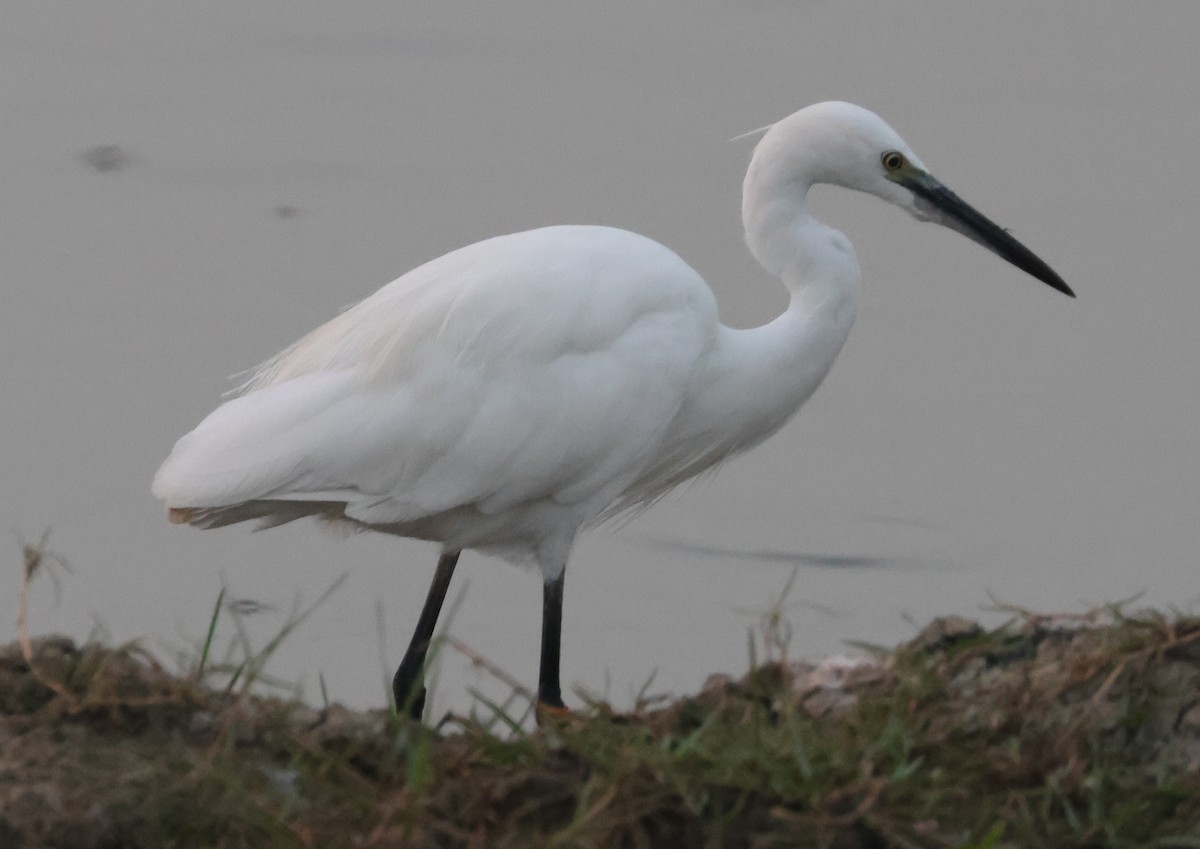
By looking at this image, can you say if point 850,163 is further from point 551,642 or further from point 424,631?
Answer: point 424,631

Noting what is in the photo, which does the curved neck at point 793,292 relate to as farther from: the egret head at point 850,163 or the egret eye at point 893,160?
the egret eye at point 893,160

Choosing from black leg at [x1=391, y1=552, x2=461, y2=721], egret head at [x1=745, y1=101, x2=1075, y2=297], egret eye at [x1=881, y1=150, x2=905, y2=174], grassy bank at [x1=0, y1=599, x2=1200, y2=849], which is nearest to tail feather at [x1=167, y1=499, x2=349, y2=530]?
black leg at [x1=391, y1=552, x2=461, y2=721]

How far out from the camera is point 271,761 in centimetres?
298

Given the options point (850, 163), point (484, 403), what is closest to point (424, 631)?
point (484, 403)

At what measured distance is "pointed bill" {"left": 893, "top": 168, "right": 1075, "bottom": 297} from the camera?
4.49 meters

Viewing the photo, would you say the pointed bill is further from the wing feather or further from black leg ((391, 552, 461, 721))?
black leg ((391, 552, 461, 721))

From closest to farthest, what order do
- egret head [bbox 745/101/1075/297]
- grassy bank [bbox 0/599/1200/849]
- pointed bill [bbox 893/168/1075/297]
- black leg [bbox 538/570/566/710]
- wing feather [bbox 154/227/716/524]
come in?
grassy bank [bbox 0/599/1200/849] → wing feather [bbox 154/227/716/524] → black leg [bbox 538/570/566/710] → egret head [bbox 745/101/1075/297] → pointed bill [bbox 893/168/1075/297]

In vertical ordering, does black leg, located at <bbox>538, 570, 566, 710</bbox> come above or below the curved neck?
below

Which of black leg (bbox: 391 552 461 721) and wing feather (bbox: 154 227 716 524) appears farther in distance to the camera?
black leg (bbox: 391 552 461 721)

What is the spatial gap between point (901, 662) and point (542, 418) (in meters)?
1.02

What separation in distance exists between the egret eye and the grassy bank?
1493 millimetres

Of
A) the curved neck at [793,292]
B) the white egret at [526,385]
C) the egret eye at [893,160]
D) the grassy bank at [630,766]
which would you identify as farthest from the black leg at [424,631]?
the egret eye at [893,160]

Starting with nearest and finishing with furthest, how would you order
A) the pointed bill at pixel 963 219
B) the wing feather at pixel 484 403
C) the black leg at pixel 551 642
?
1. the wing feather at pixel 484 403
2. the black leg at pixel 551 642
3. the pointed bill at pixel 963 219

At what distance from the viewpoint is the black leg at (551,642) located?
4.24 m
